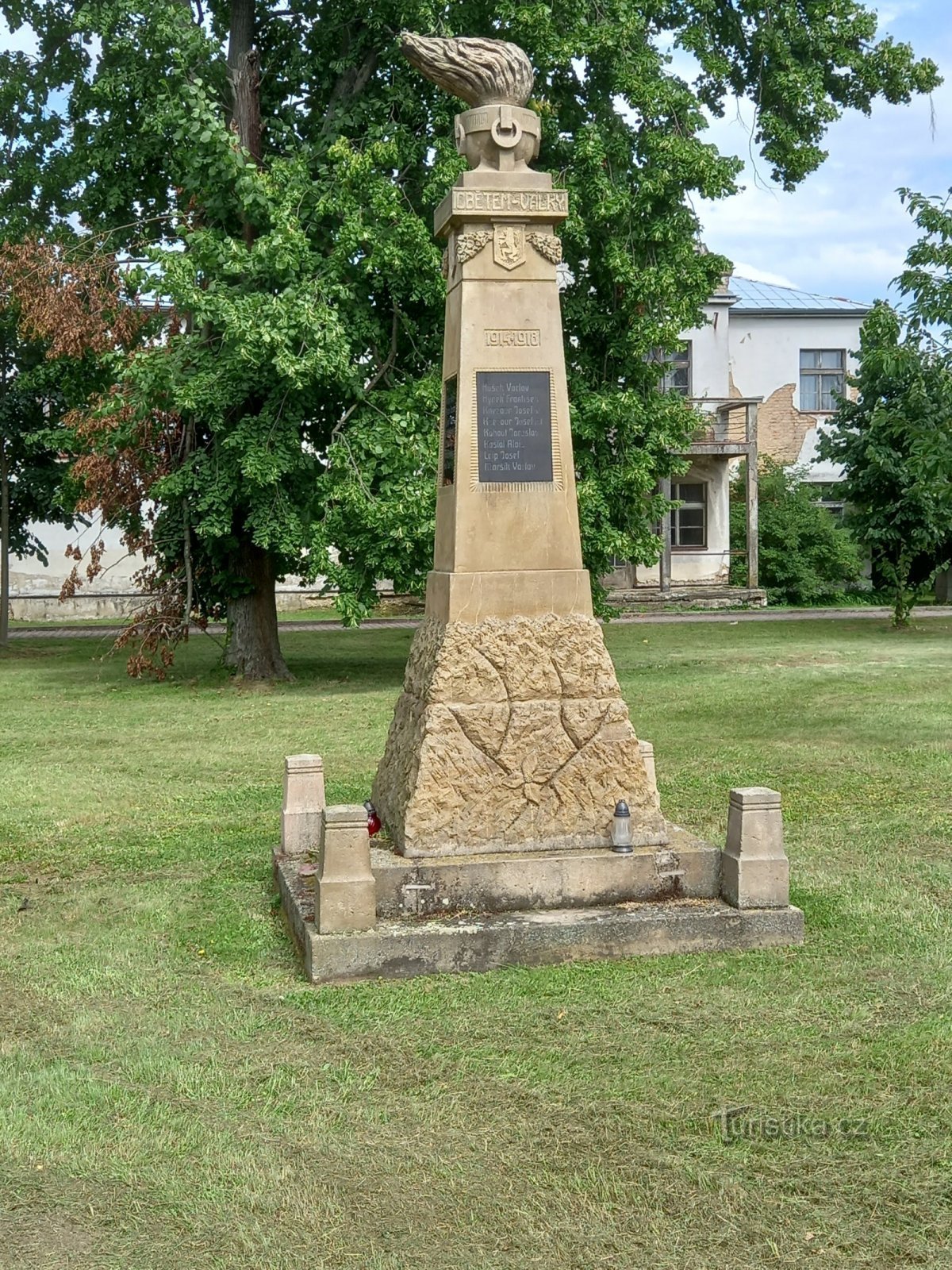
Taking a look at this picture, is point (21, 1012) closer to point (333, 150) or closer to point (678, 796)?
point (678, 796)

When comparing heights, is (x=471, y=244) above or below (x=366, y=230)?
below

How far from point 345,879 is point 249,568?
13.5 m

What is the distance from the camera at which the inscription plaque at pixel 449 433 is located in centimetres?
746

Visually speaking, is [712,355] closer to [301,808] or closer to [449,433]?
[449,433]

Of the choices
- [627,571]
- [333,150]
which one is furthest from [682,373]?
Result: [333,150]

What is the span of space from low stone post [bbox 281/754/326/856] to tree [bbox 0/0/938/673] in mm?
8491

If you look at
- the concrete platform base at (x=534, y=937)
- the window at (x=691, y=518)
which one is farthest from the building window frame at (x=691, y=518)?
the concrete platform base at (x=534, y=937)

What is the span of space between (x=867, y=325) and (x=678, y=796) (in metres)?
5.17

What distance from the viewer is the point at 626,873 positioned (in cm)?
688

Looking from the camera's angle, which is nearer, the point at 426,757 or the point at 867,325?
the point at 426,757

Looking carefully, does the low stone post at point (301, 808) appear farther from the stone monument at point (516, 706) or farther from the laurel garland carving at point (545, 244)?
the laurel garland carving at point (545, 244)

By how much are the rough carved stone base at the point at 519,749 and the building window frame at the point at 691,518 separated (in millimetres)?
30606

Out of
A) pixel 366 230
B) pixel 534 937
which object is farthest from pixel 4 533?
pixel 534 937

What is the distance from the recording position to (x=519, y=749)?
7.08 metres
